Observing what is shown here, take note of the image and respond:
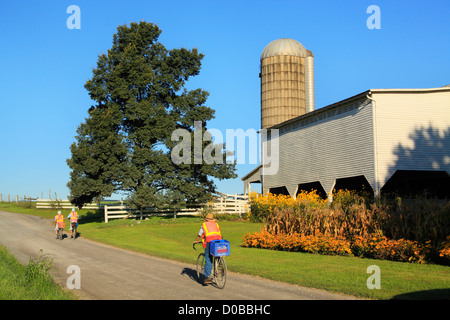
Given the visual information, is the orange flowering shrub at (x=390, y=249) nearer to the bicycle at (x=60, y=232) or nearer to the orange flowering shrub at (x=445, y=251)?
the orange flowering shrub at (x=445, y=251)

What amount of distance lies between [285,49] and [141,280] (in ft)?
178

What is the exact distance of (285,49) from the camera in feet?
203

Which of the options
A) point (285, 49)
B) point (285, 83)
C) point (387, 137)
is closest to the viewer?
point (387, 137)

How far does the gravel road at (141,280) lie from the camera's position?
32.6ft

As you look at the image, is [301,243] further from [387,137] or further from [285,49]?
[285,49]

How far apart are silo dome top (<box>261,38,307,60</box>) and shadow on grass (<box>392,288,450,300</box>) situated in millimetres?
54591

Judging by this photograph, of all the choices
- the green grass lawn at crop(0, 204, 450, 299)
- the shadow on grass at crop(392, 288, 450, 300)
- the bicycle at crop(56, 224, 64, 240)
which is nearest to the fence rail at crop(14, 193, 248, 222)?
Answer: the bicycle at crop(56, 224, 64, 240)

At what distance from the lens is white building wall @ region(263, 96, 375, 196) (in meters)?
29.3

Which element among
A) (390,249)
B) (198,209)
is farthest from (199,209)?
(390,249)

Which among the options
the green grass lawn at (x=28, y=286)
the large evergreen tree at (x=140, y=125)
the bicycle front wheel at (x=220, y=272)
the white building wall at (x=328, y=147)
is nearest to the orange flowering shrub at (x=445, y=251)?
the bicycle front wheel at (x=220, y=272)

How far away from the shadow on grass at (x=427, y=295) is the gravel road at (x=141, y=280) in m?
1.19

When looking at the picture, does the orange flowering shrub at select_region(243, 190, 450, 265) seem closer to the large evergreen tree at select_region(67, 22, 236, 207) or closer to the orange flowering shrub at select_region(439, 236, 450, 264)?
the orange flowering shrub at select_region(439, 236, 450, 264)
